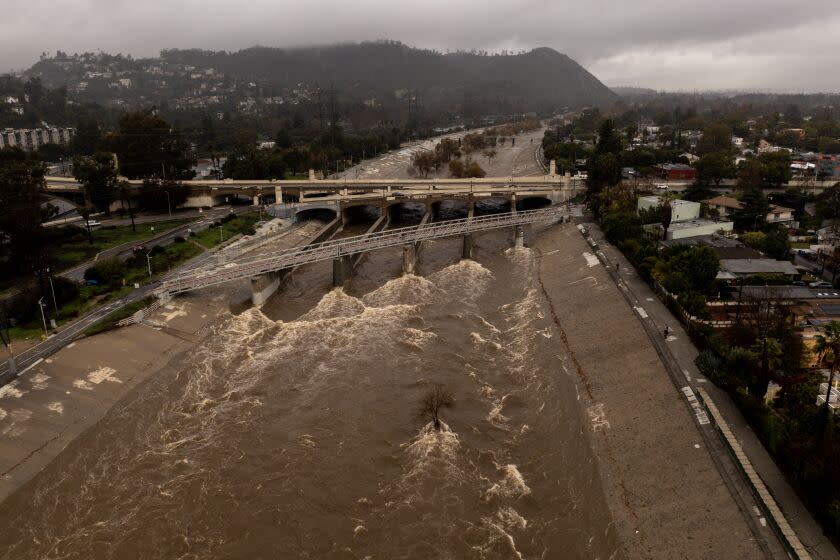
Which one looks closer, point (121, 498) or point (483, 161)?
point (121, 498)

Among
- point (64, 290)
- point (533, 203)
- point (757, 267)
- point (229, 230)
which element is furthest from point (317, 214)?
point (757, 267)

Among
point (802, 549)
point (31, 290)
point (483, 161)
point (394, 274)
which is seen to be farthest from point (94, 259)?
point (483, 161)

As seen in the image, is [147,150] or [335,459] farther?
[147,150]

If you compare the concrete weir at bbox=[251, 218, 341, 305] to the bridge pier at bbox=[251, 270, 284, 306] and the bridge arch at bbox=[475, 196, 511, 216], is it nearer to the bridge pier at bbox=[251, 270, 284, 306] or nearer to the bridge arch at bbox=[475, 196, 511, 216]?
the bridge pier at bbox=[251, 270, 284, 306]

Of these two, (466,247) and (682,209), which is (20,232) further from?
(682,209)

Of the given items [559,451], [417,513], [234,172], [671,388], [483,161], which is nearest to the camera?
[417,513]

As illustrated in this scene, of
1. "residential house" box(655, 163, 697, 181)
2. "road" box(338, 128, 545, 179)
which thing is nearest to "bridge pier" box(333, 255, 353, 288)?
"residential house" box(655, 163, 697, 181)

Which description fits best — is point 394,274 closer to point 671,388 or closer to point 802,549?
point 671,388
